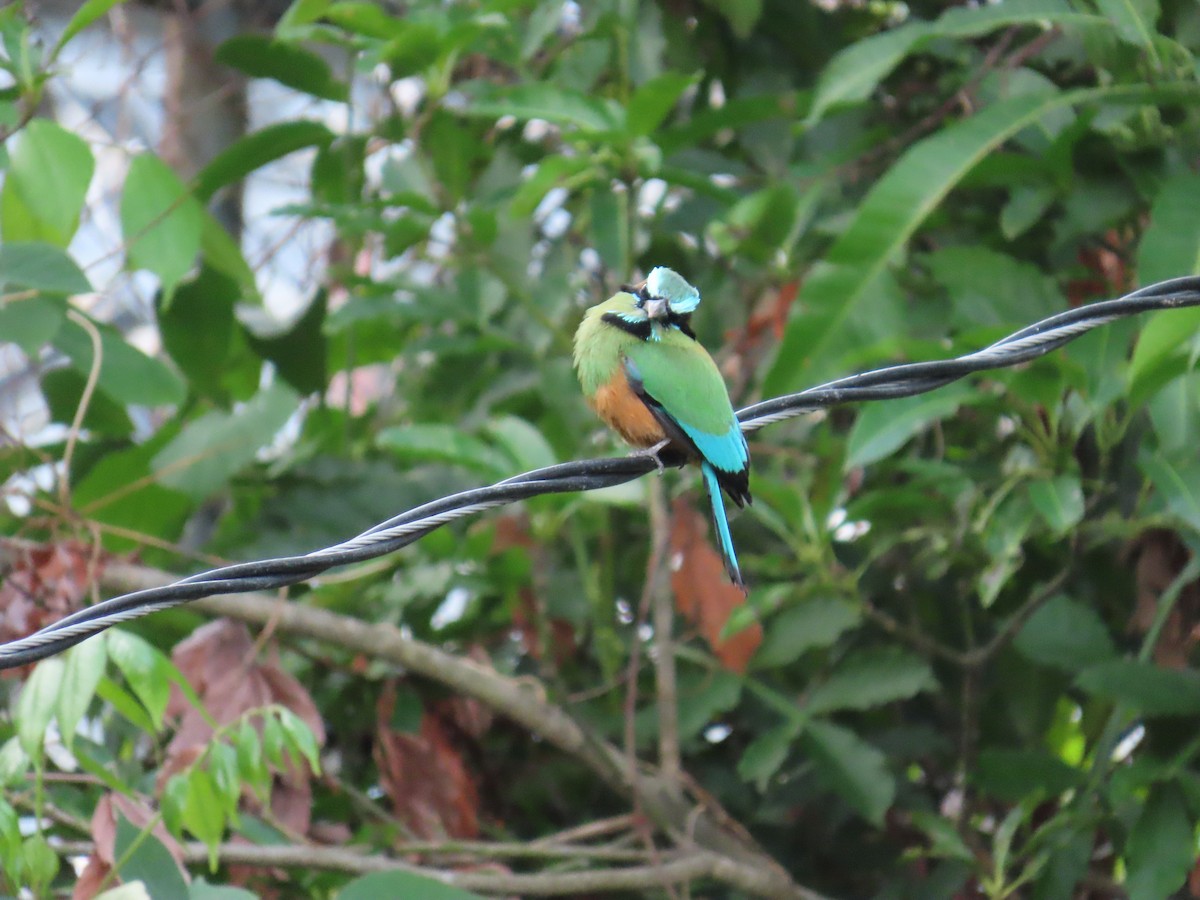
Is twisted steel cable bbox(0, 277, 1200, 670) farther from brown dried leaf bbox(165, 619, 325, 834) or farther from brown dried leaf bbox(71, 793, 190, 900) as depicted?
brown dried leaf bbox(165, 619, 325, 834)

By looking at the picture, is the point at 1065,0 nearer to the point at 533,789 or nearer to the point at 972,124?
the point at 972,124

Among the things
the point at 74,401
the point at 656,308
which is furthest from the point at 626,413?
the point at 74,401

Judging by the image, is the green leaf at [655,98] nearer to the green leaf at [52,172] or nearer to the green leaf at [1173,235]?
the green leaf at [1173,235]

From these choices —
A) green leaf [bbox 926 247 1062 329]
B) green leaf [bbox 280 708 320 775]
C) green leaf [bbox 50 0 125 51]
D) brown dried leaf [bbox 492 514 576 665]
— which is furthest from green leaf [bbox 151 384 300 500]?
green leaf [bbox 926 247 1062 329]

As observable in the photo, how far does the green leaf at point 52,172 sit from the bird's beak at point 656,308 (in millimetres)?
1220

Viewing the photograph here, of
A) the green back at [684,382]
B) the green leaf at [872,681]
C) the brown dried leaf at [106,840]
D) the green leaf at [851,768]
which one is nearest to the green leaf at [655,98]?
the green back at [684,382]

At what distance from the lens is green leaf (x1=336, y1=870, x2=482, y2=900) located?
2.76 metres

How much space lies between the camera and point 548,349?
172 inches

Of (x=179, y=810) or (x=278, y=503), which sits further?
(x=278, y=503)

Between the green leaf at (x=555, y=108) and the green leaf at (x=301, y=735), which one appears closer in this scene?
the green leaf at (x=301, y=735)

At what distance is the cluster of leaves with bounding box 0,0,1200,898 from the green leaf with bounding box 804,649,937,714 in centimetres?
1

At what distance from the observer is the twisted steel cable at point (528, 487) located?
80.0 inches

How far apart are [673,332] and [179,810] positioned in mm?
1432

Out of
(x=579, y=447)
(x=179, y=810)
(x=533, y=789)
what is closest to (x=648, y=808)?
(x=533, y=789)
